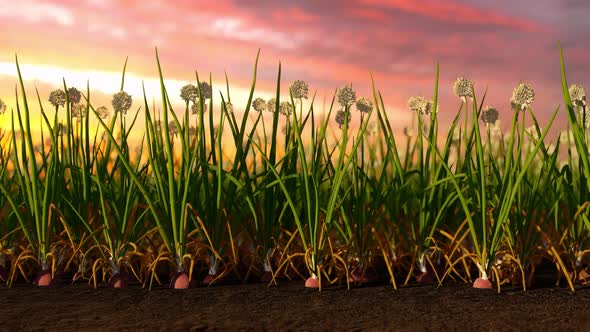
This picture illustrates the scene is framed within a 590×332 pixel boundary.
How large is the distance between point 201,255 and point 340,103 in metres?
1.12

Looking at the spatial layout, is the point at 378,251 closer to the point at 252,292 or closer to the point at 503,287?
the point at 503,287

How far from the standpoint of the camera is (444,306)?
106 inches

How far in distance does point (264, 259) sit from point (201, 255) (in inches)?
15.1

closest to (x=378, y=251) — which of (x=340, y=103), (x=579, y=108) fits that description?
(x=340, y=103)

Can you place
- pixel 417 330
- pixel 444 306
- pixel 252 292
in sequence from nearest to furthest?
pixel 417 330
pixel 444 306
pixel 252 292

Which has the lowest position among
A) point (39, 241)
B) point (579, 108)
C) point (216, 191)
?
point (39, 241)

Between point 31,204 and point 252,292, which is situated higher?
point 31,204

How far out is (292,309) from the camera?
261cm

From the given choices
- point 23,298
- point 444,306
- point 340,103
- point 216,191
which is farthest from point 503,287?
point 23,298

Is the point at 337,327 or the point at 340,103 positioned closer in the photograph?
the point at 337,327

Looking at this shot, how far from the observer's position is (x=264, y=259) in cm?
332

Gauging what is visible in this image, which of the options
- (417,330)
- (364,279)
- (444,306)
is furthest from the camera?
(364,279)

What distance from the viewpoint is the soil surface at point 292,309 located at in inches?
95.4

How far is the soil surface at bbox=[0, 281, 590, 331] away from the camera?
2.42 m
